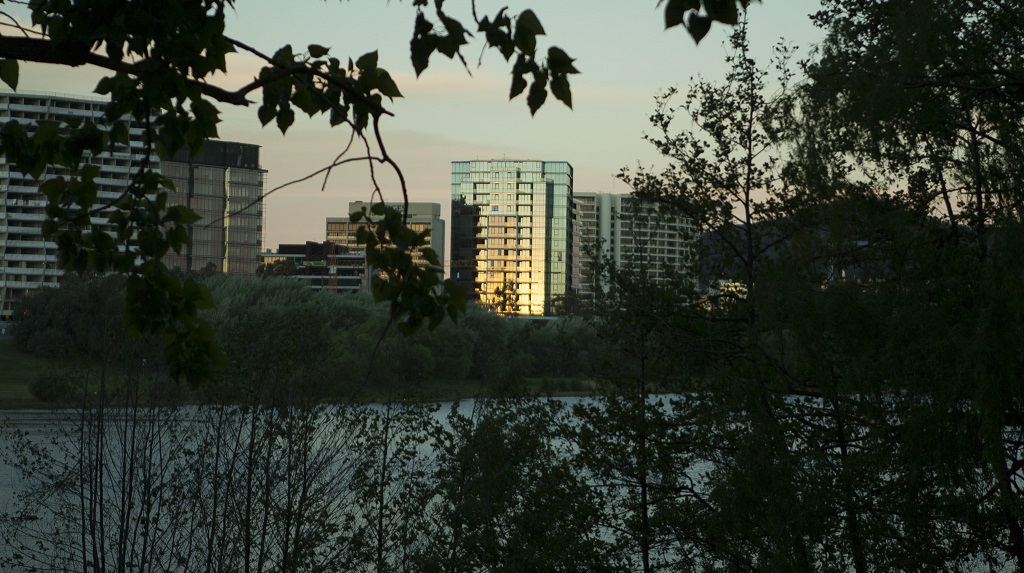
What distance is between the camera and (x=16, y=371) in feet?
120

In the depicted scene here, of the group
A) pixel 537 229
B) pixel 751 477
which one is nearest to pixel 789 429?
pixel 751 477

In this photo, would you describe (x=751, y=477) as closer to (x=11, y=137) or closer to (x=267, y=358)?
(x=267, y=358)

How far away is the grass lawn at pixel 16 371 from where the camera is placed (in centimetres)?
3115

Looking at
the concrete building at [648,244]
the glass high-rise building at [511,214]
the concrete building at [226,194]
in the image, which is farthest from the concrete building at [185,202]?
the concrete building at [648,244]

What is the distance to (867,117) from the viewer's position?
6918 mm

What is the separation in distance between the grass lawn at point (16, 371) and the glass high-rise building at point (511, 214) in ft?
227

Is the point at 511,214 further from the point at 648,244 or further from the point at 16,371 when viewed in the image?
the point at 648,244

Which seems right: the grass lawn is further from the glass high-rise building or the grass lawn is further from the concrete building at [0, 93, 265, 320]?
the glass high-rise building

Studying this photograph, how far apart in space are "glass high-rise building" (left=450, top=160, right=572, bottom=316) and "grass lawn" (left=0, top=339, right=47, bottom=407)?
69.1m

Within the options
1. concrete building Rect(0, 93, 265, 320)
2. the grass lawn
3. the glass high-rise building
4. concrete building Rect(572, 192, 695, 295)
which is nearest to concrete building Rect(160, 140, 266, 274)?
concrete building Rect(0, 93, 265, 320)

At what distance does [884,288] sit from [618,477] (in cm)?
365

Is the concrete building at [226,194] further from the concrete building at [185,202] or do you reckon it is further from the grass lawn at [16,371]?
the grass lawn at [16,371]

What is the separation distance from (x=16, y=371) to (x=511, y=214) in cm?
7259

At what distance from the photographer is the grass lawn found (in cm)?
3115
